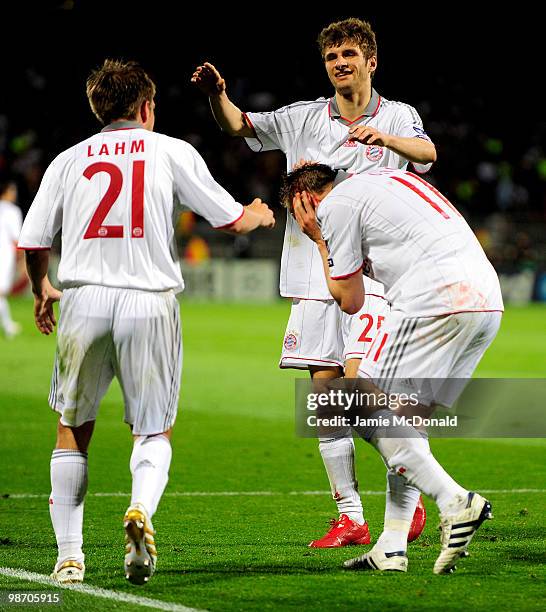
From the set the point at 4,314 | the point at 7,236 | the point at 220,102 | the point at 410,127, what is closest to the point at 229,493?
the point at 220,102

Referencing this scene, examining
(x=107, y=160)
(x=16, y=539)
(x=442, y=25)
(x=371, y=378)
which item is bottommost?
(x=16, y=539)

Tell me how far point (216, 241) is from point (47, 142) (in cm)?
506

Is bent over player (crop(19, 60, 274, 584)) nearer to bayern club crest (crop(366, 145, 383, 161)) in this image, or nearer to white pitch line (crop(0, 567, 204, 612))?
white pitch line (crop(0, 567, 204, 612))

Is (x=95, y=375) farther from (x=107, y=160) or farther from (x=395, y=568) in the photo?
(x=395, y=568)

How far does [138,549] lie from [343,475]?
199 cm

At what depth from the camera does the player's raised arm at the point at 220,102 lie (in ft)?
20.0

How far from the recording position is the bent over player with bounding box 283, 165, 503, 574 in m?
5.07

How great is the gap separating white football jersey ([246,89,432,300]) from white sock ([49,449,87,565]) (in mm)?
1915

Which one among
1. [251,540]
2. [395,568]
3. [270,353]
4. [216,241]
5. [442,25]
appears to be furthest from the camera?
[216,241]

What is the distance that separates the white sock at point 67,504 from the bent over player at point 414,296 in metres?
1.26

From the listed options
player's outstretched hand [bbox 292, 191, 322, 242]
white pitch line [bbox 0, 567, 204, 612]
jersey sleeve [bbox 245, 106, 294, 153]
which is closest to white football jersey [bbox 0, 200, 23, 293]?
jersey sleeve [bbox 245, 106, 294, 153]

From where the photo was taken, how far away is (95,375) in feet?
16.2

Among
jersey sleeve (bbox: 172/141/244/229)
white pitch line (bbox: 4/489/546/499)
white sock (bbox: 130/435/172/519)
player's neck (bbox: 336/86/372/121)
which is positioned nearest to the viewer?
white sock (bbox: 130/435/172/519)

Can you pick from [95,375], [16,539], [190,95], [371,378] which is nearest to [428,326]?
[371,378]
